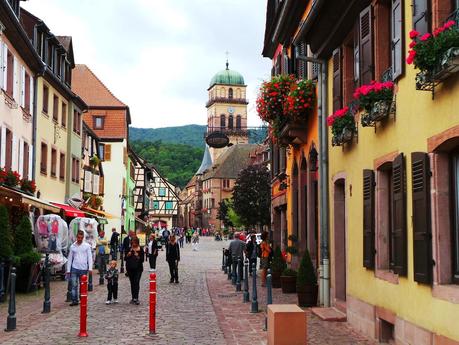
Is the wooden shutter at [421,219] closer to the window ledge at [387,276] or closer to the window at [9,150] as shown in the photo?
the window ledge at [387,276]

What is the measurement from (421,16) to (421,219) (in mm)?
2507

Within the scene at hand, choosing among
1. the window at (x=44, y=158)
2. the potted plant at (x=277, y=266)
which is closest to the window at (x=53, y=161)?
the window at (x=44, y=158)

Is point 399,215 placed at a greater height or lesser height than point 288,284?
greater

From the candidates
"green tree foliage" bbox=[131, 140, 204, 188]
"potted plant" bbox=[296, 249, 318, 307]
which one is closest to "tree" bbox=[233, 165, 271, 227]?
"potted plant" bbox=[296, 249, 318, 307]

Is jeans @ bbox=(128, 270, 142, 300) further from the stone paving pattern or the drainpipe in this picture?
the drainpipe

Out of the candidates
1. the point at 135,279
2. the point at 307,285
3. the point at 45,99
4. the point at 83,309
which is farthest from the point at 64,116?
the point at 83,309

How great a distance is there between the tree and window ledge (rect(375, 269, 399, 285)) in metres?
38.1

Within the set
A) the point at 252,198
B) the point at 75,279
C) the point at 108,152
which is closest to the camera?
the point at 75,279

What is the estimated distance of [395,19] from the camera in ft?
35.1

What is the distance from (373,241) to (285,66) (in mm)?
13099

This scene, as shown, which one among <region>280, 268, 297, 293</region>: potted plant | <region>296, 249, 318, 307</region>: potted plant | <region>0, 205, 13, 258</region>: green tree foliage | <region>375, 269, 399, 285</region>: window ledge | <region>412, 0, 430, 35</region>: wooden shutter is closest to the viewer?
<region>412, 0, 430, 35</region>: wooden shutter

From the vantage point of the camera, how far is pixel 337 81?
1505 cm

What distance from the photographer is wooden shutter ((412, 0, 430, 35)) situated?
8.73 meters

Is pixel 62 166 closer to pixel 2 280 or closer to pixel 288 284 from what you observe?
pixel 2 280
